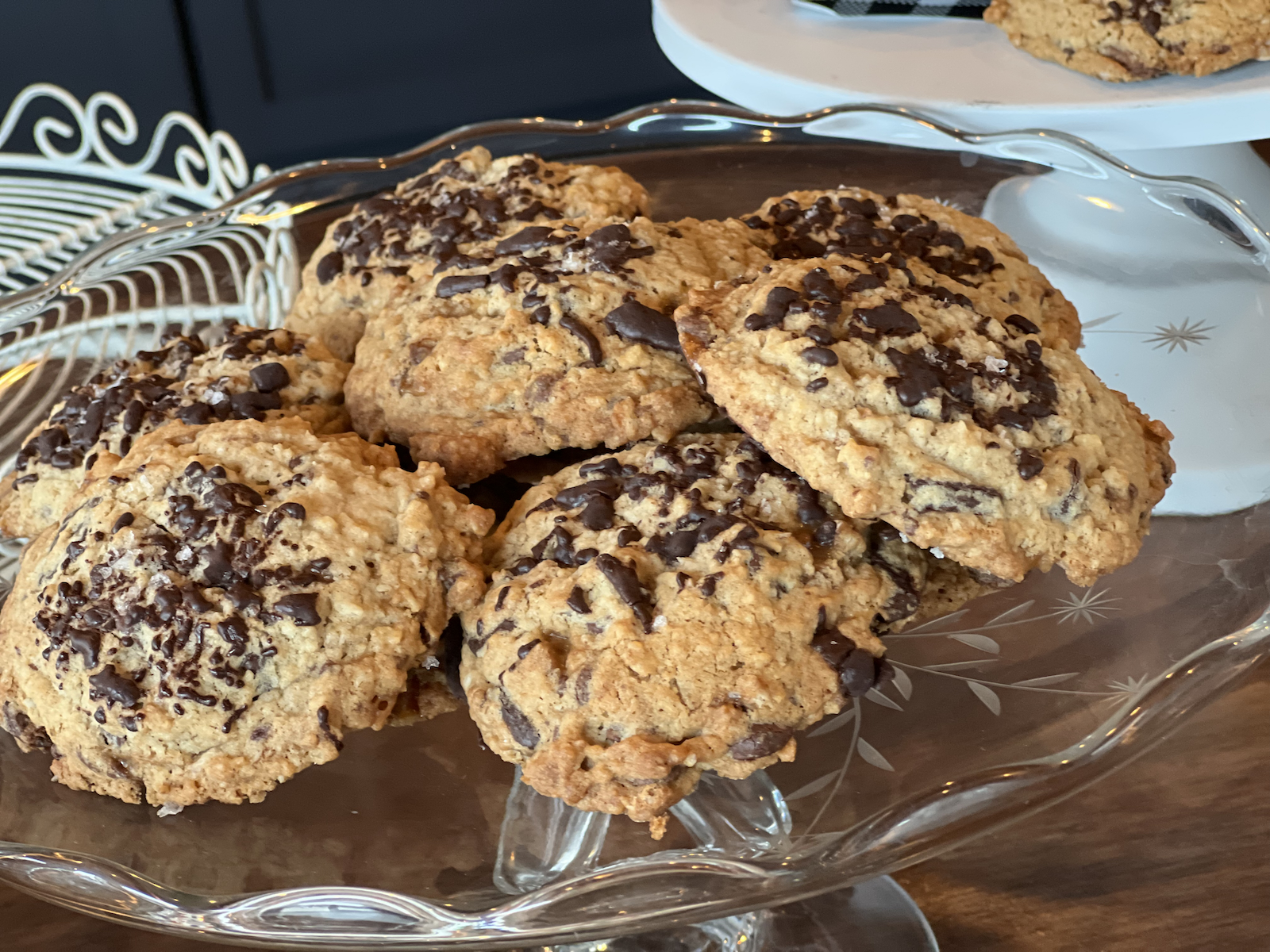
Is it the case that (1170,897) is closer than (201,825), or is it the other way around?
(201,825)

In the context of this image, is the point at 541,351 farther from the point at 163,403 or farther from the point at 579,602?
the point at 163,403

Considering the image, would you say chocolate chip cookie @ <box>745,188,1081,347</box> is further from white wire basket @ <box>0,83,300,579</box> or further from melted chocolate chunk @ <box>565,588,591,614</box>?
white wire basket @ <box>0,83,300,579</box>

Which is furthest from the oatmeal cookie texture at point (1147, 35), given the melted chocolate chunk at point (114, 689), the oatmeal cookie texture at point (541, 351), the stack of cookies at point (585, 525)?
the melted chocolate chunk at point (114, 689)

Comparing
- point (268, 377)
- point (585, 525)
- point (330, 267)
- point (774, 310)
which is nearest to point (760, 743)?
point (585, 525)

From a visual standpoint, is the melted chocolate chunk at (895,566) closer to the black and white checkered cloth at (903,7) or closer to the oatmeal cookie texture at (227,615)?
the oatmeal cookie texture at (227,615)

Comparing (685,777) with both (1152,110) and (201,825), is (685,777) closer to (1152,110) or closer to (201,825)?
(201,825)

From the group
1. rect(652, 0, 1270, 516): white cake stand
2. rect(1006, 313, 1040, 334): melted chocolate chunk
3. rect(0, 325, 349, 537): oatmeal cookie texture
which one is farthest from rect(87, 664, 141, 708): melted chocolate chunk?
rect(652, 0, 1270, 516): white cake stand

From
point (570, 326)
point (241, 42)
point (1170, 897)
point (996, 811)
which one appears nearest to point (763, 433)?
point (570, 326)
